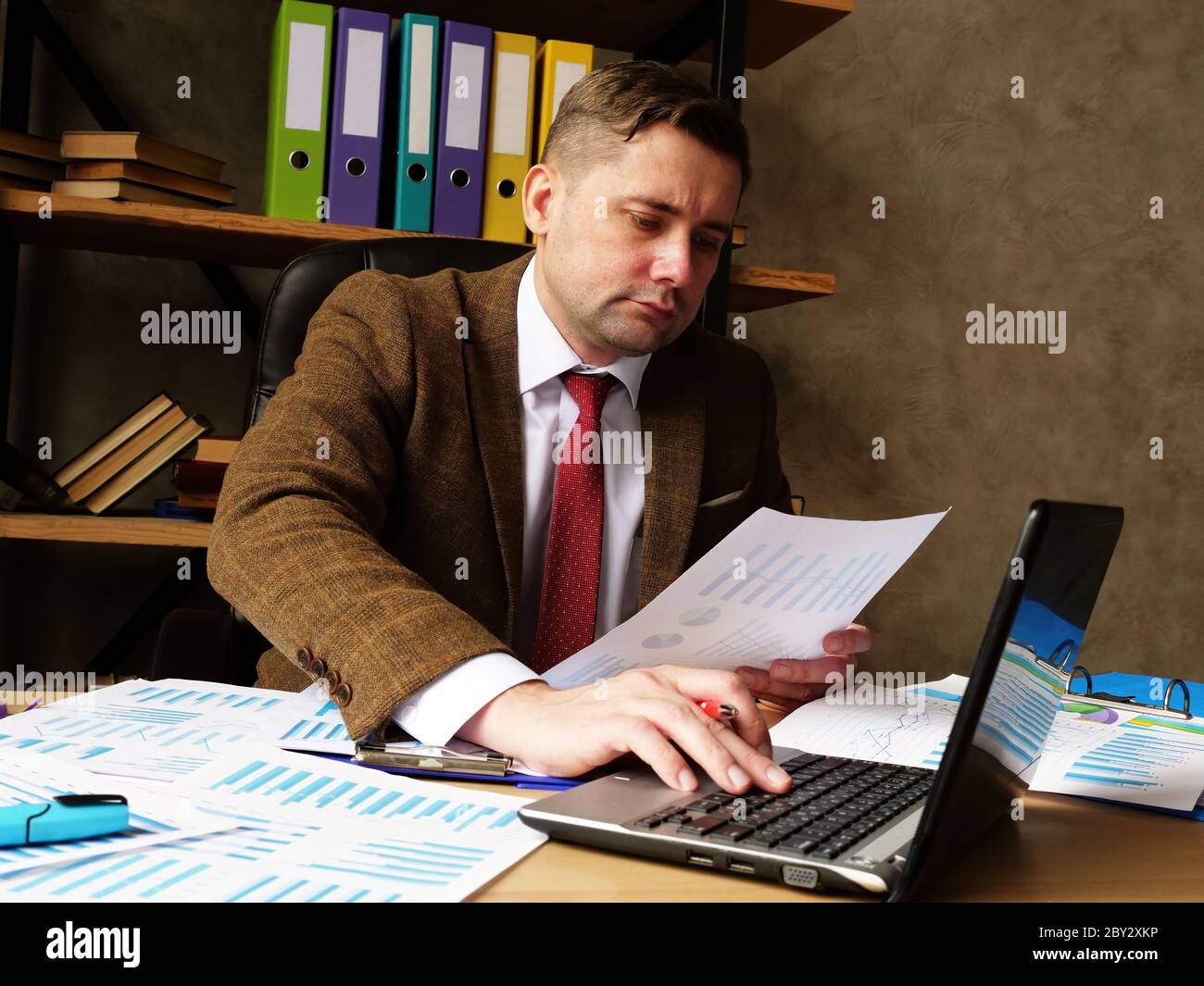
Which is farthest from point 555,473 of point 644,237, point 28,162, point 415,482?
point 28,162

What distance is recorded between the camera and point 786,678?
94cm

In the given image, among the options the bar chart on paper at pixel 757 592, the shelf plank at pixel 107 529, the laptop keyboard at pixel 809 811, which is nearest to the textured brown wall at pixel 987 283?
the shelf plank at pixel 107 529

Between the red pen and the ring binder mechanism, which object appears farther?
the ring binder mechanism

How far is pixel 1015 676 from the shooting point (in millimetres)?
529

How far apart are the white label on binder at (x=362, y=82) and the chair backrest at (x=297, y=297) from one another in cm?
41

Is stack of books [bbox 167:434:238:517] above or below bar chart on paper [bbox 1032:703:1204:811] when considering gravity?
above

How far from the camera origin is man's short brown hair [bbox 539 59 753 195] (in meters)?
1.19

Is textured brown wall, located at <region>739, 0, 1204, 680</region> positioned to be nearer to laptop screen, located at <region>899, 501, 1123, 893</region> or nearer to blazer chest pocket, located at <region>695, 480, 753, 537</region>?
blazer chest pocket, located at <region>695, 480, 753, 537</region>

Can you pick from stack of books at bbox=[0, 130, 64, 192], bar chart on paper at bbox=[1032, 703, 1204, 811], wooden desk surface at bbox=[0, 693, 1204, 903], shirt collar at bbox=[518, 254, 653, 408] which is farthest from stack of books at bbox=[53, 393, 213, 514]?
bar chart on paper at bbox=[1032, 703, 1204, 811]

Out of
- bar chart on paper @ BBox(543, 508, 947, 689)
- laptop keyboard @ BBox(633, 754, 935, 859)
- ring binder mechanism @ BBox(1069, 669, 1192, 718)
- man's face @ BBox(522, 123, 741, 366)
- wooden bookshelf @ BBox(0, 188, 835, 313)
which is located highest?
wooden bookshelf @ BBox(0, 188, 835, 313)

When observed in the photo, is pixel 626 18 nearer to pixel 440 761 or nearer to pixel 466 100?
pixel 466 100

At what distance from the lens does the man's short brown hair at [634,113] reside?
1.19 m

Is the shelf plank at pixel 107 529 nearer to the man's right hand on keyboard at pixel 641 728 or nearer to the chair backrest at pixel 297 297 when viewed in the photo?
the chair backrest at pixel 297 297

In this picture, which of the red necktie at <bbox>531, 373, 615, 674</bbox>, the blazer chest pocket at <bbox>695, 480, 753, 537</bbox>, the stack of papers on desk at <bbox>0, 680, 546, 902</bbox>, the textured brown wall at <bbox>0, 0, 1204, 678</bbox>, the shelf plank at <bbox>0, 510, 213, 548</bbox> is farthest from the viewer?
the textured brown wall at <bbox>0, 0, 1204, 678</bbox>
